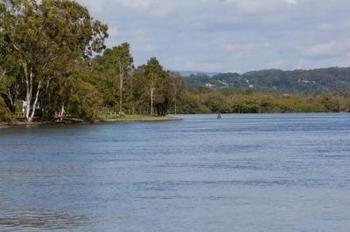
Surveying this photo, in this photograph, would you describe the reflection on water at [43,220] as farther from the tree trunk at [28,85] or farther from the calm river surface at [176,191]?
the tree trunk at [28,85]

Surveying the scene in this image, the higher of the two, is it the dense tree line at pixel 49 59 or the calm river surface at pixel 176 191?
the dense tree line at pixel 49 59

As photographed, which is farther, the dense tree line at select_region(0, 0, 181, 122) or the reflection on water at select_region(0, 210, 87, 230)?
the dense tree line at select_region(0, 0, 181, 122)

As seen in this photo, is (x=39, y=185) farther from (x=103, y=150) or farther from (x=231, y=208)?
(x=103, y=150)

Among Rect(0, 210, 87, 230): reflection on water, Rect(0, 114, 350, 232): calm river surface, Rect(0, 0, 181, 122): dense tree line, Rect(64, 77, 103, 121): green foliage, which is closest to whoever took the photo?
Rect(0, 210, 87, 230): reflection on water

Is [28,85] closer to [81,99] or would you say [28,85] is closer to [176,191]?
[81,99]

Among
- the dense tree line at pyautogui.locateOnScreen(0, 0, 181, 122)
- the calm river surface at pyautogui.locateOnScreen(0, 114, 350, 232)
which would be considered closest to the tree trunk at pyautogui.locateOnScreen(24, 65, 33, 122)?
the dense tree line at pyautogui.locateOnScreen(0, 0, 181, 122)

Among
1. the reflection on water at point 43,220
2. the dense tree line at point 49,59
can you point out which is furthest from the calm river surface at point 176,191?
the dense tree line at point 49,59

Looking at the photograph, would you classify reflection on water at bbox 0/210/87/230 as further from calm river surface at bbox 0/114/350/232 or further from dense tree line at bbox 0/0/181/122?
dense tree line at bbox 0/0/181/122

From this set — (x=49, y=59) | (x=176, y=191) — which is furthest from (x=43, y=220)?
(x=49, y=59)

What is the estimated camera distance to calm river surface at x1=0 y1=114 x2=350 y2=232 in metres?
25.4

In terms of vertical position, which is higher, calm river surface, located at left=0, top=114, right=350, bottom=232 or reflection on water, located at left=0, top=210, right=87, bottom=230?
calm river surface, located at left=0, top=114, right=350, bottom=232

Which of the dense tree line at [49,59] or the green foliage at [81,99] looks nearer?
the dense tree line at [49,59]

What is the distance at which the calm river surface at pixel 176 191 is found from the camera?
83.4 ft

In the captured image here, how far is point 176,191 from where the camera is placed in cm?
3384
